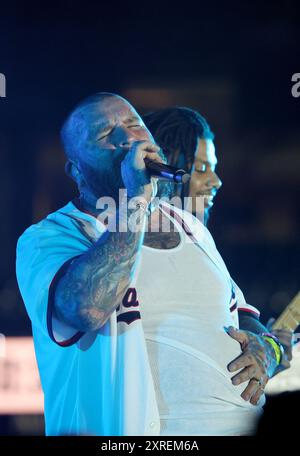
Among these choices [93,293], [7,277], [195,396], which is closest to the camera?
[93,293]

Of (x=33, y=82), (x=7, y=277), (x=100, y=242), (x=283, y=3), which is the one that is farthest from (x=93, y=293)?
(x=283, y=3)

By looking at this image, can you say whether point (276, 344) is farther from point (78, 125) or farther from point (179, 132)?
point (78, 125)

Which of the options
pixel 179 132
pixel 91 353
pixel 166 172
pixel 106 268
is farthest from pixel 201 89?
pixel 91 353

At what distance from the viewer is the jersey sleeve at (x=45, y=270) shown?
1688mm

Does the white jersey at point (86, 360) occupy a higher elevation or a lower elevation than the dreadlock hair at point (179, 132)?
lower

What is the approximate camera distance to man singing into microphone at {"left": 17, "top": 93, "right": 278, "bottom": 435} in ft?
5.62

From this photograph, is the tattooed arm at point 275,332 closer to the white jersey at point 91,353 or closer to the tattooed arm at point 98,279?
the white jersey at point 91,353

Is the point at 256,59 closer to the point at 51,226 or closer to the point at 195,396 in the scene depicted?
the point at 51,226

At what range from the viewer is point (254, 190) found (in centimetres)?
205

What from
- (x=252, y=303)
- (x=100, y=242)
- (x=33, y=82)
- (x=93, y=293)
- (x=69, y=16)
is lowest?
(x=252, y=303)

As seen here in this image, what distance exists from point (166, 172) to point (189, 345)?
0.56 m

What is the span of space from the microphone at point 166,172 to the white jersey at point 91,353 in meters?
0.33

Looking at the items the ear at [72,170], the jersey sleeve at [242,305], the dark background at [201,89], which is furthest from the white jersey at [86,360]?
the jersey sleeve at [242,305]
